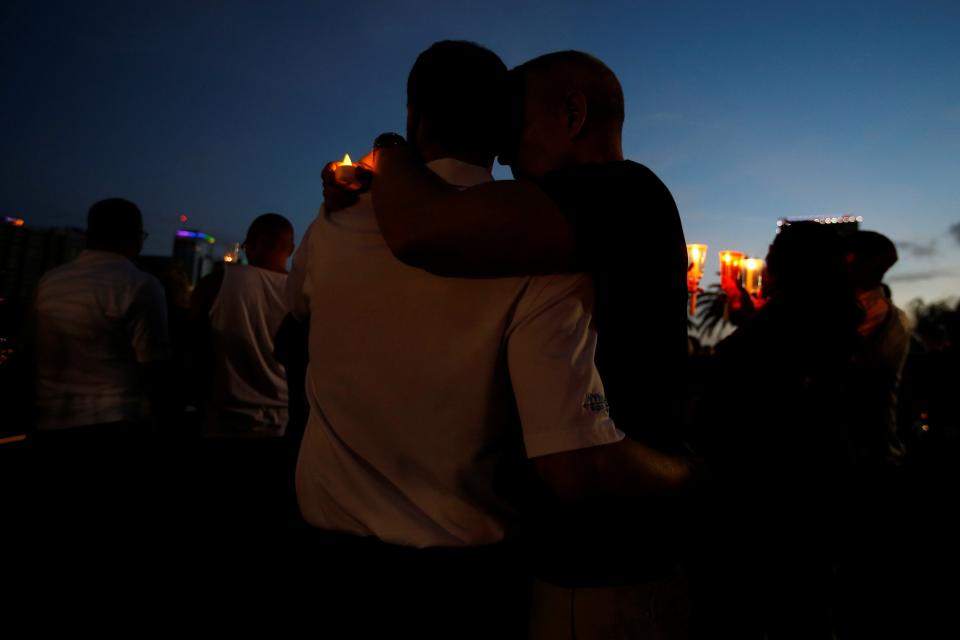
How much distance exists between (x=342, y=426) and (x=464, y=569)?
0.42 meters

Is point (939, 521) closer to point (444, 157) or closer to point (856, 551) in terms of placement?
point (856, 551)

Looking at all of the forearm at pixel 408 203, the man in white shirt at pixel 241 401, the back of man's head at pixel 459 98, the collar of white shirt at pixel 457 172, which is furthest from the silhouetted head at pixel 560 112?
the man in white shirt at pixel 241 401

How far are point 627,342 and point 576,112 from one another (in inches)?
25.6

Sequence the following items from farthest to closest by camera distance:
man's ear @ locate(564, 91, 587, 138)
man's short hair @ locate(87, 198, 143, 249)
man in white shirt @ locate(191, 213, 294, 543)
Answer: man in white shirt @ locate(191, 213, 294, 543)
man's short hair @ locate(87, 198, 143, 249)
man's ear @ locate(564, 91, 587, 138)

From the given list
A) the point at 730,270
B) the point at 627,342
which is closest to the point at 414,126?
the point at 627,342

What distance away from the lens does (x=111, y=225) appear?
3607 mm

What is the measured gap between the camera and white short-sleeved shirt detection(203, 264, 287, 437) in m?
4.35

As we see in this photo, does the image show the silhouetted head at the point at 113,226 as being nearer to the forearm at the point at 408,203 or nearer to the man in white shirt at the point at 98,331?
the man in white shirt at the point at 98,331

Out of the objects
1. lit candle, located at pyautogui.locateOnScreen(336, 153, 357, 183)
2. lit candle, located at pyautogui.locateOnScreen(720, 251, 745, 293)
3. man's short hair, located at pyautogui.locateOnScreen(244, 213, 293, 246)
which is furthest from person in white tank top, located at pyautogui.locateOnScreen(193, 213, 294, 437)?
lit candle, located at pyautogui.locateOnScreen(720, 251, 745, 293)

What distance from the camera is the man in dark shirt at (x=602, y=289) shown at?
3.77 feet

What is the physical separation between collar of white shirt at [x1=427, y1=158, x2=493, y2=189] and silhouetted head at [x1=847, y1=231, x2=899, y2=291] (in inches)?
166

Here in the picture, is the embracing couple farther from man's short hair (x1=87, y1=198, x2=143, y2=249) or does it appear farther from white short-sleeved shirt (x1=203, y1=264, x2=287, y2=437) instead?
white short-sleeved shirt (x1=203, y1=264, x2=287, y2=437)

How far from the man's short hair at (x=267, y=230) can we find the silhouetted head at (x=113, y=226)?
96cm

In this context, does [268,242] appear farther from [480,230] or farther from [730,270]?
[730,270]
